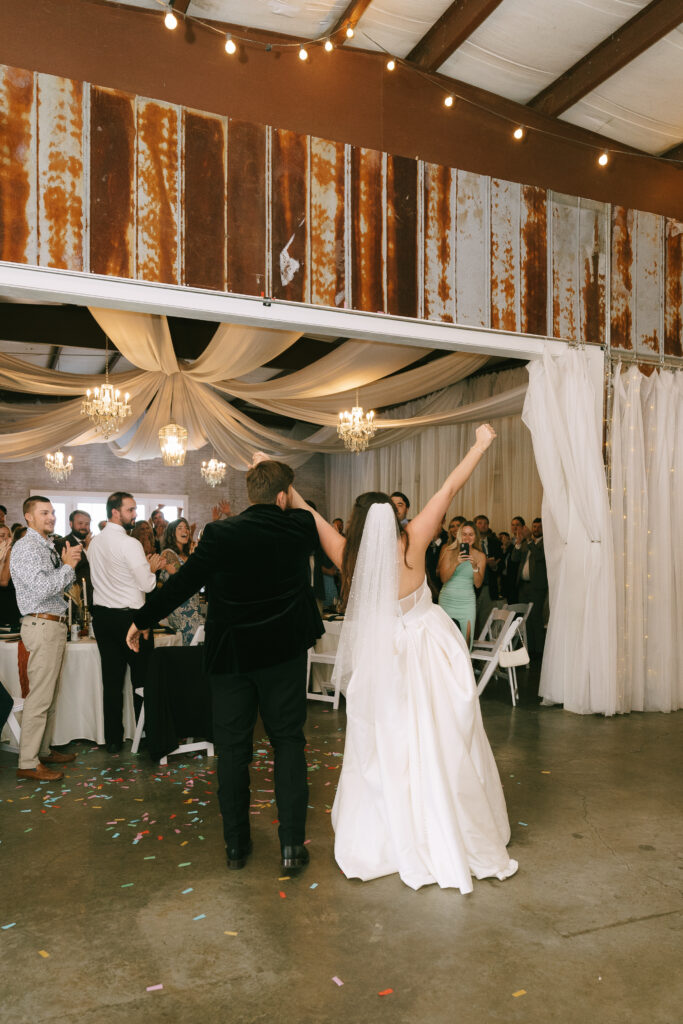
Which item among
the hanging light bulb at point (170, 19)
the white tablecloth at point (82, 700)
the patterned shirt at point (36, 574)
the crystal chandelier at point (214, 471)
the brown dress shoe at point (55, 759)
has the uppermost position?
the hanging light bulb at point (170, 19)

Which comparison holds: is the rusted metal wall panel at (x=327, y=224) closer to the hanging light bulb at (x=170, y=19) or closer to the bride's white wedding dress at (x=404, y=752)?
the hanging light bulb at (x=170, y=19)

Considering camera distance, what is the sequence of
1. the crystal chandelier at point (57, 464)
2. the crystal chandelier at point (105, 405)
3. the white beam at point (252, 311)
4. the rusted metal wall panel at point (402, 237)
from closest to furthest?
the white beam at point (252, 311)
the rusted metal wall panel at point (402, 237)
the crystal chandelier at point (105, 405)
the crystal chandelier at point (57, 464)

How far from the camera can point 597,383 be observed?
614cm

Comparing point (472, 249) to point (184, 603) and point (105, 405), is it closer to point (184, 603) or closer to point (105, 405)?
point (184, 603)

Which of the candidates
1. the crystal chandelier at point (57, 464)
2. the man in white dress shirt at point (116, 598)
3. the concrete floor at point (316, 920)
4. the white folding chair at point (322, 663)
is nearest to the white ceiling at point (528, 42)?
the man in white dress shirt at point (116, 598)

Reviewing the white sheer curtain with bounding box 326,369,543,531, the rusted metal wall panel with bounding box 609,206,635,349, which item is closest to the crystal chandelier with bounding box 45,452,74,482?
the white sheer curtain with bounding box 326,369,543,531

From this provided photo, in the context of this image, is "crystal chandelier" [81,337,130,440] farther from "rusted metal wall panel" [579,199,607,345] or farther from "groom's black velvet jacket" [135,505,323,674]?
"groom's black velvet jacket" [135,505,323,674]

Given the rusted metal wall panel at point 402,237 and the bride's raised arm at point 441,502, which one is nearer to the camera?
the bride's raised arm at point 441,502

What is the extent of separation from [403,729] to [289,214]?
350cm

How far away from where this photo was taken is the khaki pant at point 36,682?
430 cm

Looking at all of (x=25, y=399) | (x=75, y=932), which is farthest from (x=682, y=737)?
(x=25, y=399)

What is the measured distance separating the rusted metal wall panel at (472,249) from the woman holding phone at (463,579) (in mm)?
1730

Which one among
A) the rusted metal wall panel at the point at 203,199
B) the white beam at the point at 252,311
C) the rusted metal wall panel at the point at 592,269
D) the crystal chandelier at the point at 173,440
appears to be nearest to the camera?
the white beam at the point at 252,311

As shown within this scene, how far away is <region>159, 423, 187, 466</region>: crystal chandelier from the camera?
330 inches
